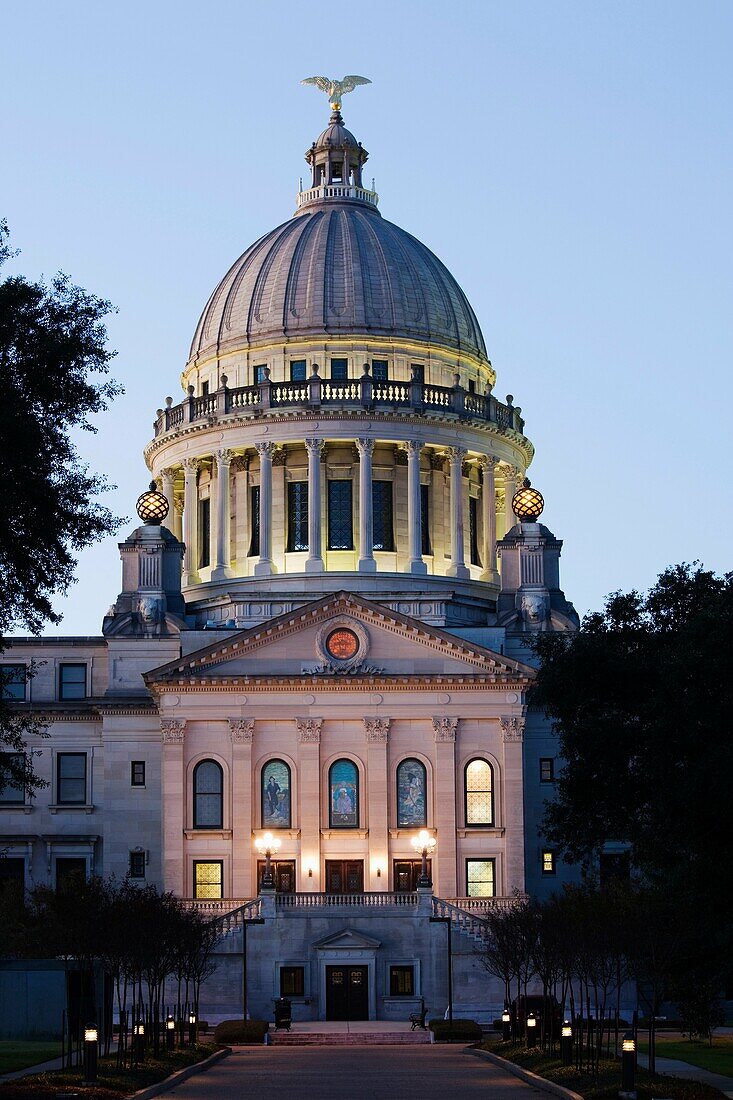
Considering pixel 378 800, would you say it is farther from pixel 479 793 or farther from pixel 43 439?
pixel 43 439

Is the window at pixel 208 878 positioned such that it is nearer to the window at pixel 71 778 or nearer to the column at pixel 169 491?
the window at pixel 71 778

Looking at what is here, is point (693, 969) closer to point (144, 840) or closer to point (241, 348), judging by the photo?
point (144, 840)

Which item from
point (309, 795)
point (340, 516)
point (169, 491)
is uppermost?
point (169, 491)

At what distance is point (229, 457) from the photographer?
403 feet

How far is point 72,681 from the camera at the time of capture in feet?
375

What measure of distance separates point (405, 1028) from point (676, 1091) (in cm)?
4115

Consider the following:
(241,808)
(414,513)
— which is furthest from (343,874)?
(414,513)

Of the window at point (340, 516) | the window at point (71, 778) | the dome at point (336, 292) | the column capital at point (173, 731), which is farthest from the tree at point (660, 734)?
the dome at point (336, 292)

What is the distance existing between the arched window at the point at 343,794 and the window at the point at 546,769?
424 inches


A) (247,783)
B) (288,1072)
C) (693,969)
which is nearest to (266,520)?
(247,783)

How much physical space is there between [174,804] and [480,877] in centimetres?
1449

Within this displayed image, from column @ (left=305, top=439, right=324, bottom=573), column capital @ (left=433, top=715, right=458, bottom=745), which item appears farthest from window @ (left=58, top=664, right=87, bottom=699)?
column capital @ (left=433, top=715, right=458, bottom=745)

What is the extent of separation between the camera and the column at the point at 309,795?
101m

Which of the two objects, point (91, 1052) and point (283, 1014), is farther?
point (283, 1014)
